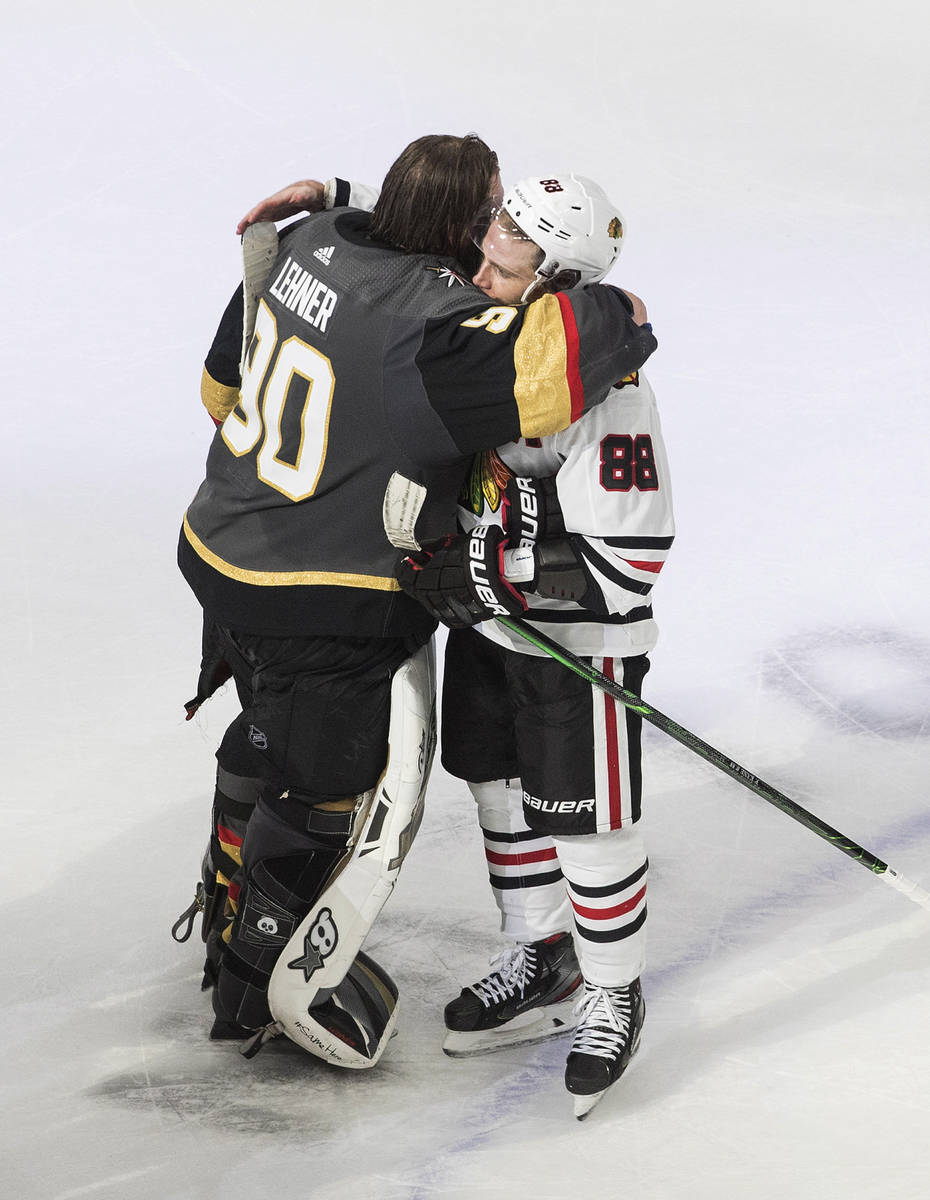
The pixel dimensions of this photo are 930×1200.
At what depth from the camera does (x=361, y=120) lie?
21.2 ft

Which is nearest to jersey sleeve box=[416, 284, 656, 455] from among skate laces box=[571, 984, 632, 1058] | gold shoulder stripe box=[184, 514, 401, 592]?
gold shoulder stripe box=[184, 514, 401, 592]

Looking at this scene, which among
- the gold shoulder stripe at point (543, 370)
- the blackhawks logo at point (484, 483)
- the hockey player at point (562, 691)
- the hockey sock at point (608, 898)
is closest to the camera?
the gold shoulder stripe at point (543, 370)

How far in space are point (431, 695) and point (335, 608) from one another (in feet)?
0.82

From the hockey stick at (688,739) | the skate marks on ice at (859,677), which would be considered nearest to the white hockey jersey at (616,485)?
the hockey stick at (688,739)

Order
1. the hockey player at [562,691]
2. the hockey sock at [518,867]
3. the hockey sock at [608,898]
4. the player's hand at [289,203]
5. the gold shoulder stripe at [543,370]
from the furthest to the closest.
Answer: the hockey sock at [518,867]
the player's hand at [289,203]
the hockey sock at [608,898]
the hockey player at [562,691]
the gold shoulder stripe at [543,370]

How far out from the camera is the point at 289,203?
2697mm

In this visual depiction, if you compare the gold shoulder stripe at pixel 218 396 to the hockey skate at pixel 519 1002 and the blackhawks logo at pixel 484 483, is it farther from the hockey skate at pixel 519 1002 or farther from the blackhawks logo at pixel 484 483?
the hockey skate at pixel 519 1002

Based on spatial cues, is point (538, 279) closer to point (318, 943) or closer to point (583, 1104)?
point (318, 943)

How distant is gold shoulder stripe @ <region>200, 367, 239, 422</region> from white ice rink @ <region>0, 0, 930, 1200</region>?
992 mm

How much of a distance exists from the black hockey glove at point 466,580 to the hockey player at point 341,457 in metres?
0.02

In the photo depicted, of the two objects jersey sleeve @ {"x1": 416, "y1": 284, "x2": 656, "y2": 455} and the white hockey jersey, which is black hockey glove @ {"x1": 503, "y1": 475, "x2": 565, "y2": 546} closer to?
the white hockey jersey

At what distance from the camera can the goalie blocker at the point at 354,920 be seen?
2.53 metres

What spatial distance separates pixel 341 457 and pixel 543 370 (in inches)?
14.2

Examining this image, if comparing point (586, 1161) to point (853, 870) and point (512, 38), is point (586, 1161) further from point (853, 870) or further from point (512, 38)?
point (512, 38)
